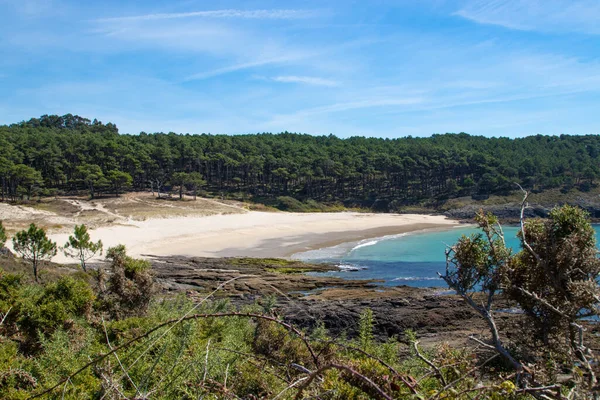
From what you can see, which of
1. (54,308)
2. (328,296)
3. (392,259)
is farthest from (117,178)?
(54,308)

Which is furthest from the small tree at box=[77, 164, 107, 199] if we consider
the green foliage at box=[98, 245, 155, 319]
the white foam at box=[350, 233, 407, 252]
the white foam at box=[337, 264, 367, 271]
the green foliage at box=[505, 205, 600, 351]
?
the green foliage at box=[505, 205, 600, 351]

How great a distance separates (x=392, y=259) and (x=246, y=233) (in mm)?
17912

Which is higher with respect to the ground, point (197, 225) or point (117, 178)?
point (117, 178)

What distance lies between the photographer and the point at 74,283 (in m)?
11.6

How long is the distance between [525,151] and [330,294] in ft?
315

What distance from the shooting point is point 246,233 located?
1897 inches

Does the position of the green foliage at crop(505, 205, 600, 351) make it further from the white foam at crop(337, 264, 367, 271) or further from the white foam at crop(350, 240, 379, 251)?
the white foam at crop(350, 240, 379, 251)

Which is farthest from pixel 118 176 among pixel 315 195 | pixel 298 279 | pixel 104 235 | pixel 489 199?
pixel 489 199

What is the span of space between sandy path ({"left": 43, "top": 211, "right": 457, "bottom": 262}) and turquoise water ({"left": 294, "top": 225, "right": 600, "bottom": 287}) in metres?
3.10

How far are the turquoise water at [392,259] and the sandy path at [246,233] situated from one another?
310 centimetres

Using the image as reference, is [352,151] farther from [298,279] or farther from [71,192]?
[298,279]

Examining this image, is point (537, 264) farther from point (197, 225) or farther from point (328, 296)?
point (197, 225)

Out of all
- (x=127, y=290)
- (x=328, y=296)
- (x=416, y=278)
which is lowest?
(x=416, y=278)

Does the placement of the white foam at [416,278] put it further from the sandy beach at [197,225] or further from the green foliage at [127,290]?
the green foliage at [127,290]
